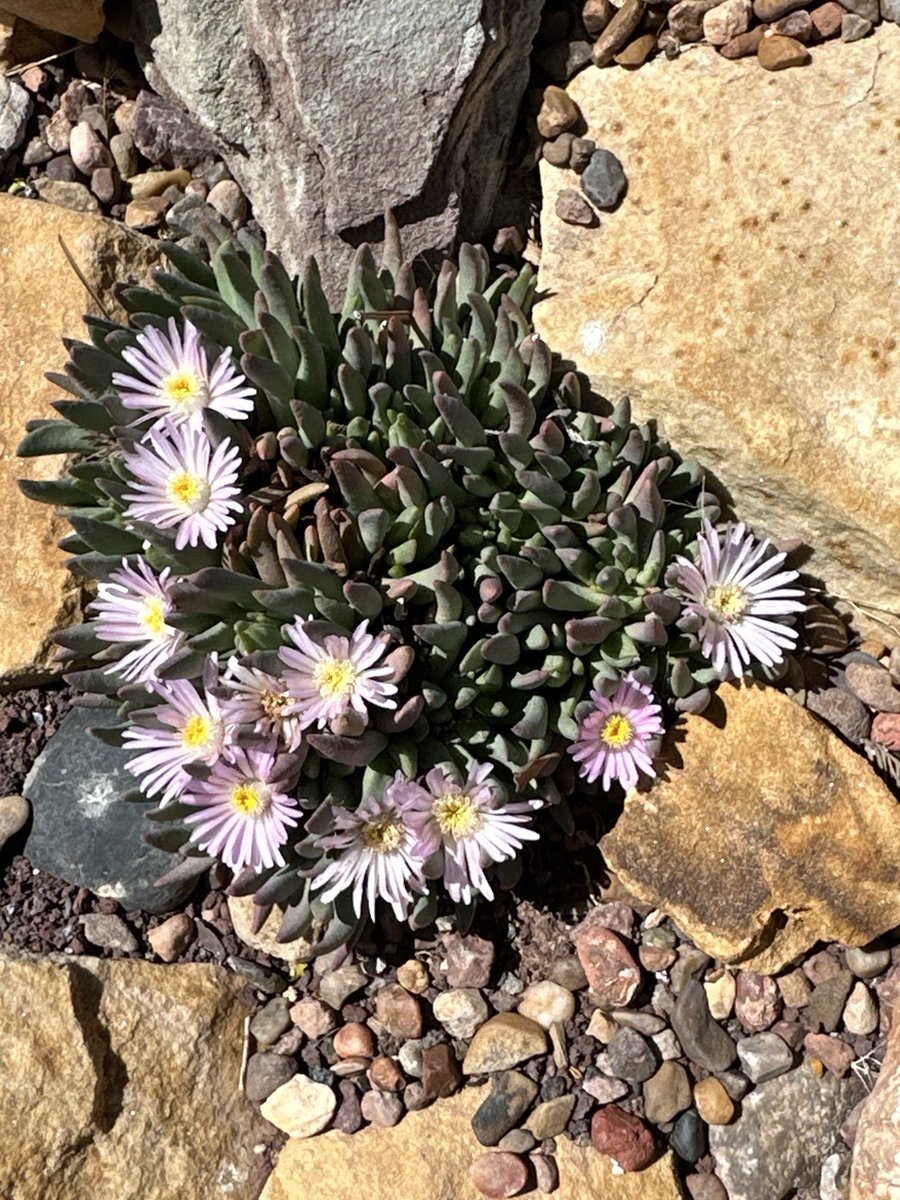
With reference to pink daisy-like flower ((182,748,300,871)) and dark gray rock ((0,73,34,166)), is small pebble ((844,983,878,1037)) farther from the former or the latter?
dark gray rock ((0,73,34,166))

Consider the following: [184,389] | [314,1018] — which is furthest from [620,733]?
[184,389]

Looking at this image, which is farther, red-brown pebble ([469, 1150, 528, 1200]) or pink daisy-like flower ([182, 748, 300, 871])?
red-brown pebble ([469, 1150, 528, 1200])

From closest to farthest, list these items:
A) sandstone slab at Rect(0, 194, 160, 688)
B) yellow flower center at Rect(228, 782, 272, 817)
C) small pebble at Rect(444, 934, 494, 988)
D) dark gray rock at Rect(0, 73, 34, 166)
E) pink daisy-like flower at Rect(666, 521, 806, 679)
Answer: yellow flower center at Rect(228, 782, 272, 817) < pink daisy-like flower at Rect(666, 521, 806, 679) < small pebble at Rect(444, 934, 494, 988) < sandstone slab at Rect(0, 194, 160, 688) < dark gray rock at Rect(0, 73, 34, 166)

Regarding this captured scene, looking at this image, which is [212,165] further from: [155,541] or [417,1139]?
[417,1139]

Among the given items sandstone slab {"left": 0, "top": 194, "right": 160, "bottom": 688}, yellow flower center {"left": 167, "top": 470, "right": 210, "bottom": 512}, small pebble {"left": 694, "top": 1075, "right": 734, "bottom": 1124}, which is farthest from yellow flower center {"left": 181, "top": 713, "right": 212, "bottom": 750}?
small pebble {"left": 694, "top": 1075, "right": 734, "bottom": 1124}

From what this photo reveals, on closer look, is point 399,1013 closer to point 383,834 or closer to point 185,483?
point 383,834

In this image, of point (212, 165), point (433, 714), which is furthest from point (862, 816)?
point (212, 165)

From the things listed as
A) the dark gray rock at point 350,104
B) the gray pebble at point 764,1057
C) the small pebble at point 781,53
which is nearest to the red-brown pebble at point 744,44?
the small pebble at point 781,53
